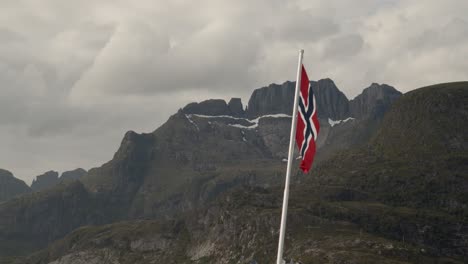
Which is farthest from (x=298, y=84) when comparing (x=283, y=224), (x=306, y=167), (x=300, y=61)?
(x=283, y=224)

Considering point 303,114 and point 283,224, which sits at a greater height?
point 303,114

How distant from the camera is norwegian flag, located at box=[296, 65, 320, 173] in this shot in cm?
4412

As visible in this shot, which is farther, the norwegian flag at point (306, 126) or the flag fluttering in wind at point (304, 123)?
the norwegian flag at point (306, 126)

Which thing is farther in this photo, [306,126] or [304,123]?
[306,126]

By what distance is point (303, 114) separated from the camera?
1750 inches

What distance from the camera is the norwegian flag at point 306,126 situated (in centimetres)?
4412

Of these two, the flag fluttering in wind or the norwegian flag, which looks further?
the norwegian flag

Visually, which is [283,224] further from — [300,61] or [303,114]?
[300,61]

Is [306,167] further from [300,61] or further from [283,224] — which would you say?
[300,61]

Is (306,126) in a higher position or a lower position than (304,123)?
lower

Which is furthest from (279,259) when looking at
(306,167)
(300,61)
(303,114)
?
(300,61)

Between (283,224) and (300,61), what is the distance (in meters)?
11.0

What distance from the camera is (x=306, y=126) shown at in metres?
44.7

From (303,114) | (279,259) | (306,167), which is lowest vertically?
(279,259)
